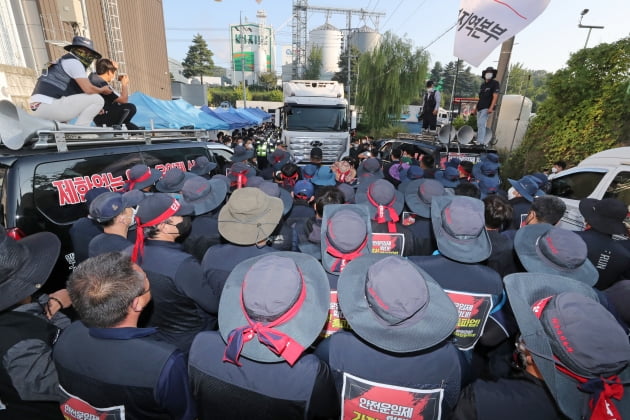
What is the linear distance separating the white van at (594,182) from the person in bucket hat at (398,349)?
4.89 metres

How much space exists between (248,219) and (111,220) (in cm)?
120

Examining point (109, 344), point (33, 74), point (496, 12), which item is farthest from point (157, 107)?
point (109, 344)

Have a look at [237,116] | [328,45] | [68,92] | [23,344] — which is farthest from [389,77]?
[328,45]

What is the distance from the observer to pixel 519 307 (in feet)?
5.58

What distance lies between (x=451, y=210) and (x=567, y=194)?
4.86 metres

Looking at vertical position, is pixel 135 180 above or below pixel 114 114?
below

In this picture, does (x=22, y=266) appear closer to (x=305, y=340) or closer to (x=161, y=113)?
(x=305, y=340)

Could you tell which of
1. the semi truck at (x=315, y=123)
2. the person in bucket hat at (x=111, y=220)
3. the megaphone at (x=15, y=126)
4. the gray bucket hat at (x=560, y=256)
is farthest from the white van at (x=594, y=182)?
the megaphone at (x=15, y=126)

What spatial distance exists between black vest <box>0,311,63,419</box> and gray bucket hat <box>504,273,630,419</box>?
247cm

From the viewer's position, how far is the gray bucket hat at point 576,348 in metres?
1.22

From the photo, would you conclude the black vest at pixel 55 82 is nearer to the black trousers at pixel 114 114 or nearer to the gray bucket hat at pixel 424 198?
the black trousers at pixel 114 114

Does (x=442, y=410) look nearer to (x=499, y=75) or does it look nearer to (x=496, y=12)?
(x=496, y=12)

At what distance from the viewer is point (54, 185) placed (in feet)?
10.1

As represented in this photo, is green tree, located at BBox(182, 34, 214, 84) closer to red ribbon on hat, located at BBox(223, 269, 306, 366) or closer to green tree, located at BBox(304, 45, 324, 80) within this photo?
green tree, located at BBox(304, 45, 324, 80)
